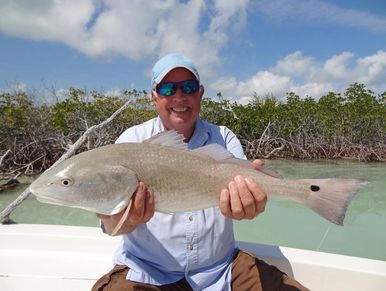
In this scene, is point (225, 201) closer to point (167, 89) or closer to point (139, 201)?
A: point (139, 201)

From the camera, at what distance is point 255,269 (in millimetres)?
2473

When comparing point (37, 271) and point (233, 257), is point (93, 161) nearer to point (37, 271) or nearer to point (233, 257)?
point (233, 257)

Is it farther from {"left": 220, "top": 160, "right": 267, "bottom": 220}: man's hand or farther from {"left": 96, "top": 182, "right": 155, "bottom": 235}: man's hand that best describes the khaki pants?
{"left": 220, "top": 160, "right": 267, "bottom": 220}: man's hand

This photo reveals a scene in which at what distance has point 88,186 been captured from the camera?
1831mm

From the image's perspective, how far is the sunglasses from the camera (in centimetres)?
257

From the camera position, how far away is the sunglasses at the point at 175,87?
257cm

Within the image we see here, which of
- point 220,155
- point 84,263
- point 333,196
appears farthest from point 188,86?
point 84,263

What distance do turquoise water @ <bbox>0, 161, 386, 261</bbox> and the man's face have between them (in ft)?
13.7

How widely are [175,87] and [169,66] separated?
15 cm

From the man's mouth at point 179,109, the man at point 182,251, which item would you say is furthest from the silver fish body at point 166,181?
the man's mouth at point 179,109

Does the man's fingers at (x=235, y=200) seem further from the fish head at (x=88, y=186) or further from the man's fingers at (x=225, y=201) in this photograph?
the fish head at (x=88, y=186)

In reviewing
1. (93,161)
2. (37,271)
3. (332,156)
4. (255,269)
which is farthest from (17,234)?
(332,156)

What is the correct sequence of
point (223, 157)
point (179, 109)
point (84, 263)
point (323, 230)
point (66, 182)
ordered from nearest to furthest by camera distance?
point (66, 182) < point (223, 157) < point (179, 109) < point (84, 263) < point (323, 230)

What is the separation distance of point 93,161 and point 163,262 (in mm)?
873
